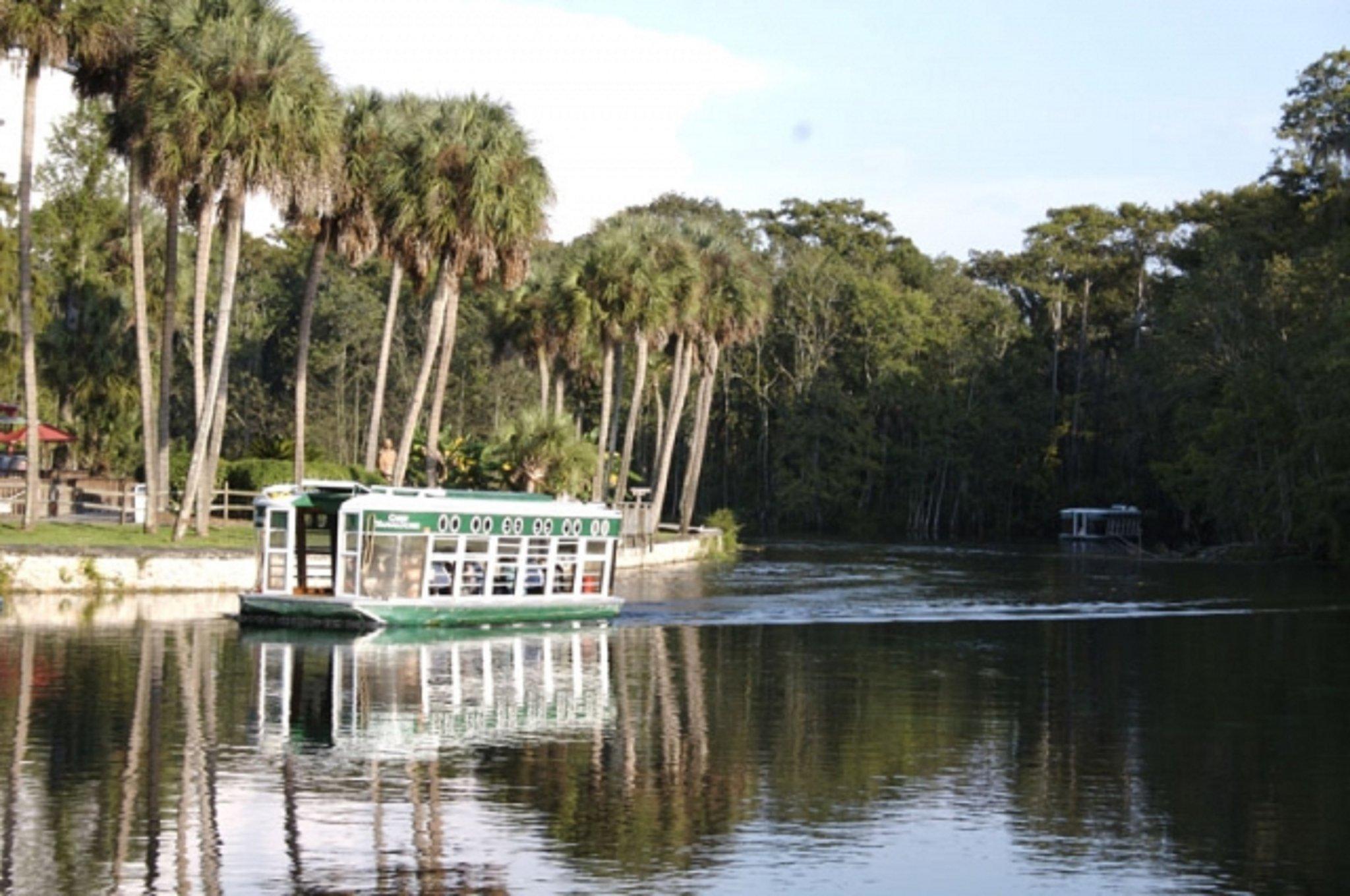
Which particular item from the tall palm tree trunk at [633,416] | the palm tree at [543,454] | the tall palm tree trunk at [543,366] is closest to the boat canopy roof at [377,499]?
the palm tree at [543,454]

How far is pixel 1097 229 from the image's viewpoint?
384 feet

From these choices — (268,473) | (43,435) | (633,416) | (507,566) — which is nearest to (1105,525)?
(633,416)

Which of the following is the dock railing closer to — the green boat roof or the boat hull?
the green boat roof

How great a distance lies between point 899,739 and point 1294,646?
18.7 m

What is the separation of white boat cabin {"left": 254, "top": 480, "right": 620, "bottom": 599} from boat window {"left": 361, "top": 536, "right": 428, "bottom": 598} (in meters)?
0.02

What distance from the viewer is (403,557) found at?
37.0 m

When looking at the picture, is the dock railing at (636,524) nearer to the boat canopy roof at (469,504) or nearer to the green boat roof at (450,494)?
the boat canopy roof at (469,504)

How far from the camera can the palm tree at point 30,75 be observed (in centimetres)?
4353

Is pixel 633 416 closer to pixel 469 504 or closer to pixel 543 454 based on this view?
pixel 543 454

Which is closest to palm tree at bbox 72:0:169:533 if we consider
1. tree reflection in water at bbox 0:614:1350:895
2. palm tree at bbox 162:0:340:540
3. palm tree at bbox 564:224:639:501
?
palm tree at bbox 162:0:340:540

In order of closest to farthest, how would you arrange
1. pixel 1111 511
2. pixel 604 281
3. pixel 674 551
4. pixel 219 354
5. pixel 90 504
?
pixel 219 354, pixel 90 504, pixel 604 281, pixel 674 551, pixel 1111 511

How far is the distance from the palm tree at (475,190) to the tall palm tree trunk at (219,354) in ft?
18.2

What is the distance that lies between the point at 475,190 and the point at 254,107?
781 cm

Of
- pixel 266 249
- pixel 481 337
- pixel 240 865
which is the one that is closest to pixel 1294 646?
pixel 240 865
